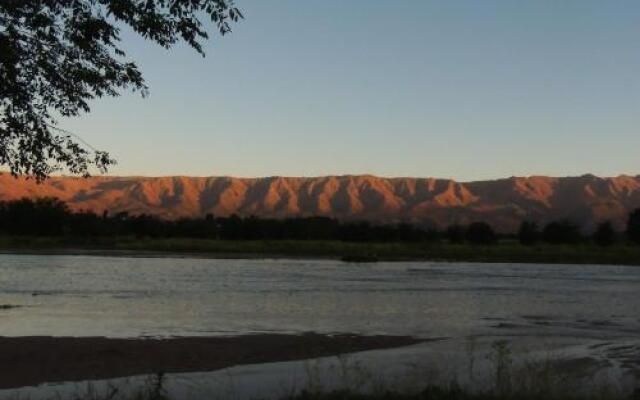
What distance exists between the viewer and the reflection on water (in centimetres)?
3488

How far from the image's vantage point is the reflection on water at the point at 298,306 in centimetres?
3488

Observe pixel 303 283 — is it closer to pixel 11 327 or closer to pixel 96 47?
pixel 11 327

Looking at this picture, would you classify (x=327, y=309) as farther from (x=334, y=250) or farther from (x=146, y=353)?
(x=334, y=250)

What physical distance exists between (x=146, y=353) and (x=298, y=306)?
20109 mm

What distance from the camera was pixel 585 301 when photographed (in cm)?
5509

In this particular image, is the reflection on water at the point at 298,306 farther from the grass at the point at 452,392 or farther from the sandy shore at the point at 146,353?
the grass at the point at 452,392

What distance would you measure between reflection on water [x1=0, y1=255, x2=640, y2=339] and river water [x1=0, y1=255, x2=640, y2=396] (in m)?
0.06

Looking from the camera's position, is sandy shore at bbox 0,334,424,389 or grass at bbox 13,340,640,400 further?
sandy shore at bbox 0,334,424,389

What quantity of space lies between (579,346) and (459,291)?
31.0 metres

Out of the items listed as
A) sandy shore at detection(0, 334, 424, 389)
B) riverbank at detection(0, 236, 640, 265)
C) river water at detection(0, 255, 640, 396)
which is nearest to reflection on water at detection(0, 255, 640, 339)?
river water at detection(0, 255, 640, 396)

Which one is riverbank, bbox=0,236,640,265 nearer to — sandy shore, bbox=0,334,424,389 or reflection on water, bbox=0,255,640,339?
reflection on water, bbox=0,255,640,339

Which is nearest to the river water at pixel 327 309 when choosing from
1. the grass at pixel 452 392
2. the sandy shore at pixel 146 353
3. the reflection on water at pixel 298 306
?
the reflection on water at pixel 298 306

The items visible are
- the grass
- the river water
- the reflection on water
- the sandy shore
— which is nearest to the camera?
the grass

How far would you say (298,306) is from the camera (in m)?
45.6
